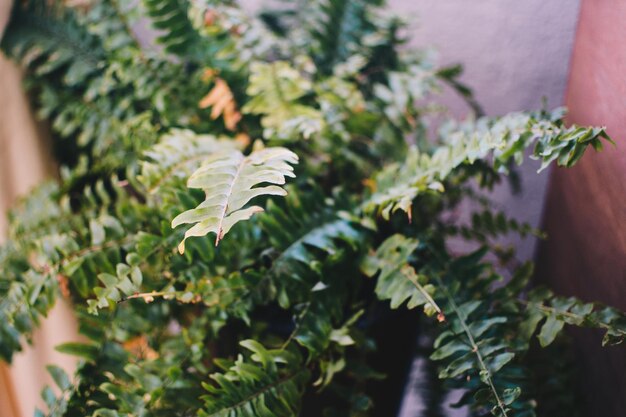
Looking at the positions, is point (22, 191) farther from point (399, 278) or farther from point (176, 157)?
point (399, 278)

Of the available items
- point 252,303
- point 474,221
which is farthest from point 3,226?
point 474,221

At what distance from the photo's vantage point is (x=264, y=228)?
2.59 feet

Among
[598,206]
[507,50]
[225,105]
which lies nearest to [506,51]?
[507,50]

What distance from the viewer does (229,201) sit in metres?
0.58

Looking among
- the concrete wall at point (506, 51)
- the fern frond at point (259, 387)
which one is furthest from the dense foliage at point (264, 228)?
the concrete wall at point (506, 51)

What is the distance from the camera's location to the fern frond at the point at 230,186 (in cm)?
55

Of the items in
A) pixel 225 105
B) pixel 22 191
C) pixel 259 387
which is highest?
pixel 225 105

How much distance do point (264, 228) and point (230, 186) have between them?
18 cm

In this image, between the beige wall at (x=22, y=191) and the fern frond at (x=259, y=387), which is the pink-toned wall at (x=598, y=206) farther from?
the beige wall at (x=22, y=191)

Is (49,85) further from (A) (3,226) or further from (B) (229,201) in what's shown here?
(B) (229,201)

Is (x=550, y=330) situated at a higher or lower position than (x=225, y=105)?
lower

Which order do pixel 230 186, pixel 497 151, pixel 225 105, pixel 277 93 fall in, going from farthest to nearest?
pixel 225 105 → pixel 277 93 → pixel 497 151 → pixel 230 186

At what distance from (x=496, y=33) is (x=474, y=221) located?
0.46 metres

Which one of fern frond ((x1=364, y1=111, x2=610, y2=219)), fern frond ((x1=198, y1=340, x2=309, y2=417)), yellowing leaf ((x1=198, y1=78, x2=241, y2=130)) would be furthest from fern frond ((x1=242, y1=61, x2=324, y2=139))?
fern frond ((x1=198, y1=340, x2=309, y2=417))
